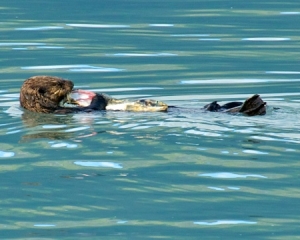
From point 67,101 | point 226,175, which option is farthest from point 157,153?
point 67,101

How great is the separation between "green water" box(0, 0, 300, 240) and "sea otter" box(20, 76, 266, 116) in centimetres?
17

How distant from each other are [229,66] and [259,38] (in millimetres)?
3621

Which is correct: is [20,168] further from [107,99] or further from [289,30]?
[289,30]

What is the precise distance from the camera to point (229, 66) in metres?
13.6

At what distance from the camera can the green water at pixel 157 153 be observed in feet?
19.2

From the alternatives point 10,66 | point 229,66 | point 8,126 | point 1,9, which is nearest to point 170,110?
point 8,126

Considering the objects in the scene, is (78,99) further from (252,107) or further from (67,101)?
(252,107)

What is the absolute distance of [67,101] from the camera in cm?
948

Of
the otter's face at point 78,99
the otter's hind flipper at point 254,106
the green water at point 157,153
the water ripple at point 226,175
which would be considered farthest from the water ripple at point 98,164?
the otter's face at point 78,99

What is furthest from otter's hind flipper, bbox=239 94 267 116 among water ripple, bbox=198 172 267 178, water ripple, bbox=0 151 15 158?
water ripple, bbox=0 151 15 158

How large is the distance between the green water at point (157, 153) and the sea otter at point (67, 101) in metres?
0.17

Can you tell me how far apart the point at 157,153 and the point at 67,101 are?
7.45 ft

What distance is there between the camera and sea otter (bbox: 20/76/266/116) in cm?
916

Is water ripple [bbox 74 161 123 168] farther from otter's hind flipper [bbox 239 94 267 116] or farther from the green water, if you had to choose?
otter's hind flipper [bbox 239 94 267 116]
